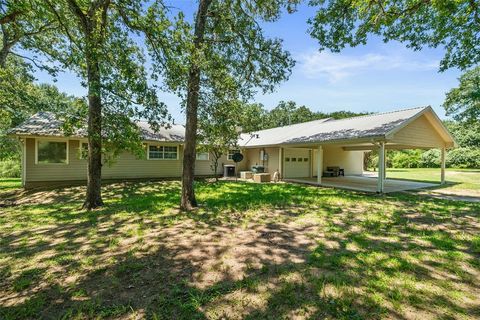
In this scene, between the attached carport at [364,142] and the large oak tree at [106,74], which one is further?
the attached carport at [364,142]

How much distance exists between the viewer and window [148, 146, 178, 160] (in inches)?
553

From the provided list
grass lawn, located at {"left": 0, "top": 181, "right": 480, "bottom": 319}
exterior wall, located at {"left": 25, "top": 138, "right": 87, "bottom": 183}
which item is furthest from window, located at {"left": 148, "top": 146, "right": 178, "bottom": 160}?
grass lawn, located at {"left": 0, "top": 181, "right": 480, "bottom": 319}

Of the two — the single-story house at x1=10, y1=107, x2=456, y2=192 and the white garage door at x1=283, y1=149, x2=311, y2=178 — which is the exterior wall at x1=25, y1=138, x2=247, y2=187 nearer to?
the single-story house at x1=10, y1=107, x2=456, y2=192

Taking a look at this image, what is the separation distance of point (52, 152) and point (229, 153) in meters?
10.2

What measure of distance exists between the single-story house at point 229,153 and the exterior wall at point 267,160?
7 cm

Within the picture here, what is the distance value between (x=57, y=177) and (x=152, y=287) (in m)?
11.8

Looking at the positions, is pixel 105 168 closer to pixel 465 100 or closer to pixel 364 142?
pixel 364 142

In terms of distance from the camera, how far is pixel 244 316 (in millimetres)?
2348

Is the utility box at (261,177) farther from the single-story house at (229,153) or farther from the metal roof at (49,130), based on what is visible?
the metal roof at (49,130)

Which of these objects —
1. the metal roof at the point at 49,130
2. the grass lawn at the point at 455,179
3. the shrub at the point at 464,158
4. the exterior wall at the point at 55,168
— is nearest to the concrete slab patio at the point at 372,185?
the grass lawn at the point at 455,179

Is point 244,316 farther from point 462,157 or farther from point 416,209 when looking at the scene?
point 462,157

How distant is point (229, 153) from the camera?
56.2 feet

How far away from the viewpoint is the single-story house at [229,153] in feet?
33.7

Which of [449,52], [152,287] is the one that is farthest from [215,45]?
[449,52]
